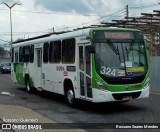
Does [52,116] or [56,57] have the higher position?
[56,57]

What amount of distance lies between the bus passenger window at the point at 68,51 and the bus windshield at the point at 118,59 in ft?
5.56

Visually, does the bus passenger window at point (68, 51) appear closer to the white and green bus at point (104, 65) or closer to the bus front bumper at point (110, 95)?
the white and green bus at point (104, 65)

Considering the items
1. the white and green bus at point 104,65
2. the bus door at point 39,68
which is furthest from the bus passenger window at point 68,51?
the bus door at point 39,68

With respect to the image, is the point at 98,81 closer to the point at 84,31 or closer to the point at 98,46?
the point at 98,46

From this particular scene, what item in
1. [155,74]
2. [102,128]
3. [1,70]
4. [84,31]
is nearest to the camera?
[102,128]

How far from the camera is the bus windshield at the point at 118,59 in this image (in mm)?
12117

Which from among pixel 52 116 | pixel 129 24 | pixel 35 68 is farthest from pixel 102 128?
pixel 129 24

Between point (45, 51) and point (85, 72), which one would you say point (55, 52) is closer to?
point (45, 51)

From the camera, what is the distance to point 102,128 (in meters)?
9.60

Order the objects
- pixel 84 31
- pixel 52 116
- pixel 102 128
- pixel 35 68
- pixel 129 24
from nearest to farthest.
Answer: pixel 102 128 → pixel 52 116 → pixel 84 31 → pixel 35 68 → pixel 129 24

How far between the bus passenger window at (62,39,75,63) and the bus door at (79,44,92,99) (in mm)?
691

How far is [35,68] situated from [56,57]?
134 inches

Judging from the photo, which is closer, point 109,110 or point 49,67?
point 109,110

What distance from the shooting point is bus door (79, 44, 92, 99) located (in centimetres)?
1244
